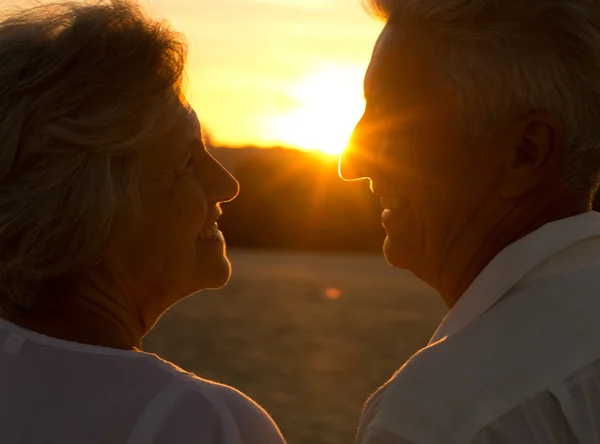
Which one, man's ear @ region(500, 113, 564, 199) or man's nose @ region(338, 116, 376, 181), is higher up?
man's ear @ region(500, 113, 564, 199)

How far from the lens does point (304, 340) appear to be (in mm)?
12859

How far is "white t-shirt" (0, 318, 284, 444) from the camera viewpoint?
1.82 m

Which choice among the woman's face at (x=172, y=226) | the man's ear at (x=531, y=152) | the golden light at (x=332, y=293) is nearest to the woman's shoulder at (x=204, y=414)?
the woman's face at (x=172, y=226)

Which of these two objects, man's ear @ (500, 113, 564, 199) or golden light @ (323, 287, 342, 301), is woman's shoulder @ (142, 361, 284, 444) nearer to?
man's ear @ (500, 113, 564, 199)

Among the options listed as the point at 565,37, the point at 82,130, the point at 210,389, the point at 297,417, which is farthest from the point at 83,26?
the point at 297,417

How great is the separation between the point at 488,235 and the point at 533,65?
402 millimetres

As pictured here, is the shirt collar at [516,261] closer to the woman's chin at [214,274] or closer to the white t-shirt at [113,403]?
the white t-shirt at [113,403]

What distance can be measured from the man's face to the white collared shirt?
1.36 ft

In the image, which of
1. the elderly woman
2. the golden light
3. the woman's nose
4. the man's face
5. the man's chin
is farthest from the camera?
the golden light

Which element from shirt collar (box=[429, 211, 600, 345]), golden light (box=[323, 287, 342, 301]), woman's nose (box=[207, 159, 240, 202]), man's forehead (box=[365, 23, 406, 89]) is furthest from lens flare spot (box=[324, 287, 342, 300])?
shirt collar (box=[429, 211, 600, 345])

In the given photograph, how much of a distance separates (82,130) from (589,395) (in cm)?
113

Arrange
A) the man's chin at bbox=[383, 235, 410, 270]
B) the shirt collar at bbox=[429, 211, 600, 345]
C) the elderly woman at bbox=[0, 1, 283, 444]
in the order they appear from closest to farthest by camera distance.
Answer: the elderly woman at bbox=[0, 1, 283, 444] → the shirt collar at bbox=[429, 211, 600, 345] → the man's chin at bbox=[383, 235, 410, 270]

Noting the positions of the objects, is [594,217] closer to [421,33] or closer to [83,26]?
[421,33]

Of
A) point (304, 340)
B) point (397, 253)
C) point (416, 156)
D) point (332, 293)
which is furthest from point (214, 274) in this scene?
point (332, 293)
